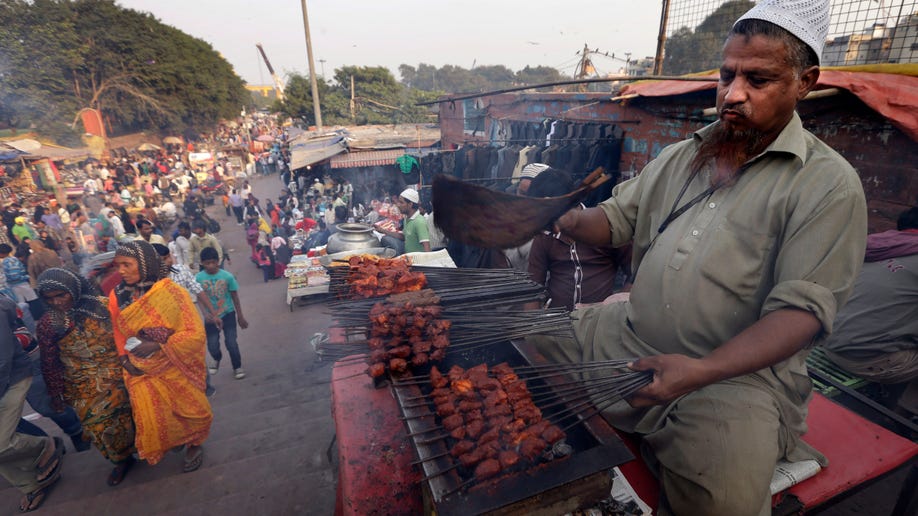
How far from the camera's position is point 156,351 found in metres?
4.38

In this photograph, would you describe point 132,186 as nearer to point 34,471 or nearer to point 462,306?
point 34,471

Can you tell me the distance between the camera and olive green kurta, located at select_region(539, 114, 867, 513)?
171 cm

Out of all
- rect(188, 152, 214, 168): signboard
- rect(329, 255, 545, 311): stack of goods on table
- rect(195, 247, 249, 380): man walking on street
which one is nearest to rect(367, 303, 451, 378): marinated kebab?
rect(329, 255, 545, 311): stack of goods on table

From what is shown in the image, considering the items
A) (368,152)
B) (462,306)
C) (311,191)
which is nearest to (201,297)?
(462,306)

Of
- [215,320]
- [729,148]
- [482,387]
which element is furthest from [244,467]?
[729,148]

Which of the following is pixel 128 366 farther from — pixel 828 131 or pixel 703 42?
pixel 703 42

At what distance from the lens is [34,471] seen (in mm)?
4520

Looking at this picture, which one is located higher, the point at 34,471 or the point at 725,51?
the point at 725,51

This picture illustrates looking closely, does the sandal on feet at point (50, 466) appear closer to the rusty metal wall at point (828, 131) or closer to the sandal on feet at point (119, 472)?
the sandal on feet at point (119, 472)

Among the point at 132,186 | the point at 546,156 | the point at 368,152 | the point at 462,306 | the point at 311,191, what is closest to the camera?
the point at 462,306

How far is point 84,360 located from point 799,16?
6.63 m

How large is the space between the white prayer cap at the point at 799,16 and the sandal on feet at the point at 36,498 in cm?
766

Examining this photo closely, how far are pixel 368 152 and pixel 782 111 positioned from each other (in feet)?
60.4

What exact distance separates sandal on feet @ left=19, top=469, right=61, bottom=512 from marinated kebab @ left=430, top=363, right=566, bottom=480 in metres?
5.40
